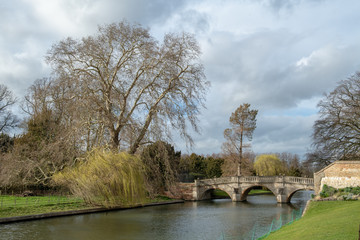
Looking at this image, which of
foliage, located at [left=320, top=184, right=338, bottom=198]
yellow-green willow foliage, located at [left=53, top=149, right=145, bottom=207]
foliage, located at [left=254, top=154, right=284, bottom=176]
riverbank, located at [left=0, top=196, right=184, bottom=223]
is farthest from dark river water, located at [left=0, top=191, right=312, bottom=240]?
foliage, located at [left=254, top=154, right=284, bottom=176]

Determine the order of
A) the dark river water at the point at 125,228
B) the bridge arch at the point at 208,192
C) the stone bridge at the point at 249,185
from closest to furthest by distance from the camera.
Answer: the dark river water at the point at 125,228 → the stone bridge at the point at 249,185 → the bridge arch at the point at 208,192

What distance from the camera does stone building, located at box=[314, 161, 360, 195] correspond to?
2159cm

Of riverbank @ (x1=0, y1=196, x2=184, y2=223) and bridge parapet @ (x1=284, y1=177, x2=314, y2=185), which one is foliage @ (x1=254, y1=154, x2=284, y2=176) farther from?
riverbank @ (x1=0, y1=196, x2=184, y2=223)

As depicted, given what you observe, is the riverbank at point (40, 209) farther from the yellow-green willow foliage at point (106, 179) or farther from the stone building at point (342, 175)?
the stone building at point (342, 175)

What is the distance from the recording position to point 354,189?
65.6 ft

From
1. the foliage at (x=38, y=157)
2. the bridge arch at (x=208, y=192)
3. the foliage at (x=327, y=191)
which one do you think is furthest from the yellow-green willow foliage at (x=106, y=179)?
the bridge arch at (x=208, y=192)

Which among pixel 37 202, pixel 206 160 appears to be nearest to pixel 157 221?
pixel 37 202

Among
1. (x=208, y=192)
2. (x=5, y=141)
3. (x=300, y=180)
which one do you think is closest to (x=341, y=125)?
(x=300, y=180)

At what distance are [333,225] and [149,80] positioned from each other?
13637mm

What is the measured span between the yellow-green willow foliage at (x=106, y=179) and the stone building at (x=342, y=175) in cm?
1321

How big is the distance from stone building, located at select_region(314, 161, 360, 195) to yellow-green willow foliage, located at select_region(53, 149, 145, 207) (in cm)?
1321

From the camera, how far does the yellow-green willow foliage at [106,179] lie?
17.6 m

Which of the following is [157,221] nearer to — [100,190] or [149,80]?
[100,190]

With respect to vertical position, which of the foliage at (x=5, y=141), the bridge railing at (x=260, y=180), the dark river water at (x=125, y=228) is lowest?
the dark river water at (x=125, y=228)
